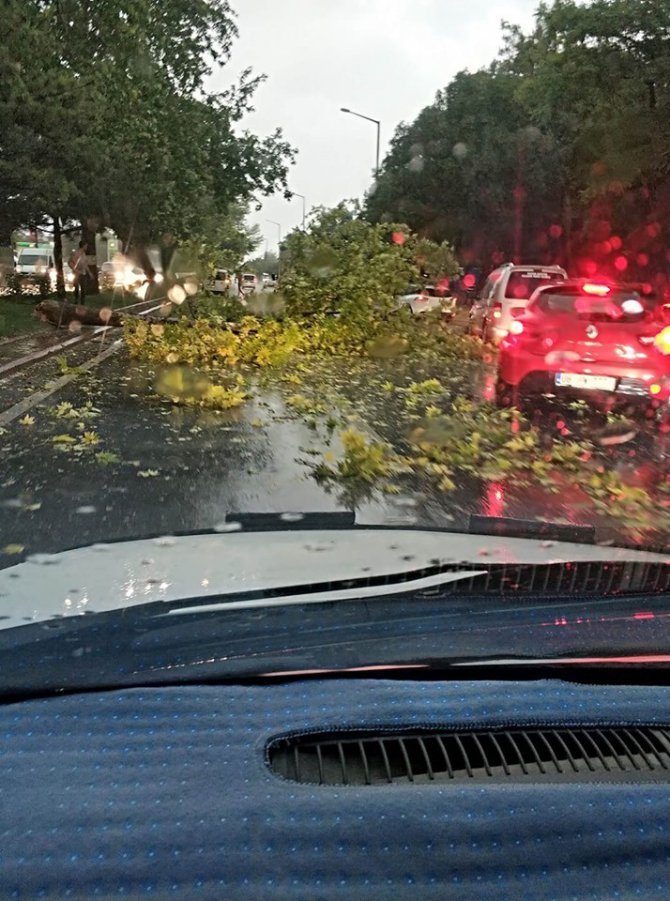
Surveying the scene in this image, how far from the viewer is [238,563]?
11.3 ft

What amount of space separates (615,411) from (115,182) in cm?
2413

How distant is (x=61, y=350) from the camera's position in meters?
18.7

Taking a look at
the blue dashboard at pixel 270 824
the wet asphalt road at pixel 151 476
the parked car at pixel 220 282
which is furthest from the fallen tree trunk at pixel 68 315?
the blue dashboard at pixel 270 824

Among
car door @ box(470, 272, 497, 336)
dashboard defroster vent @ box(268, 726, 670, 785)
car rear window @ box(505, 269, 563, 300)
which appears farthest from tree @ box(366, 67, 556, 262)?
dashboard defroster vent @ box(268, 726, 670, 785)

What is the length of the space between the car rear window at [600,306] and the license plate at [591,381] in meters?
0.68

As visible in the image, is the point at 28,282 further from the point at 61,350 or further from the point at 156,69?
the point at 61,350

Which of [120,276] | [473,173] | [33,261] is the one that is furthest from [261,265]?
[33,261]

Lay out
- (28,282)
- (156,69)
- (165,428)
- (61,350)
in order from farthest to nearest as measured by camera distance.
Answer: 1. (28,282)
2. (156,69)
3. (61,350)
4. (165,428)

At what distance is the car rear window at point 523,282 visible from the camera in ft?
64.2

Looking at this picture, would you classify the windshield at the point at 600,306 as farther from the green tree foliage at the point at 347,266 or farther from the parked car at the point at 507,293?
the green tree foliage at the point at 347,266

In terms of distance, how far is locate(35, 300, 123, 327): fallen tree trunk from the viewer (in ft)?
85.8

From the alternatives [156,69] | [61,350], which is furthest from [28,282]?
[61,350]

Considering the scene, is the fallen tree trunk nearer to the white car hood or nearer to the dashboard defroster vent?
→ the white car hood

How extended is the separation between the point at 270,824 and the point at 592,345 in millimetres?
9800
